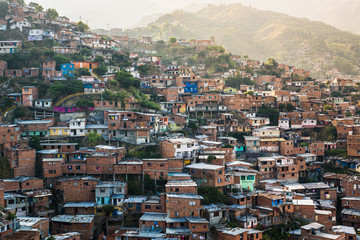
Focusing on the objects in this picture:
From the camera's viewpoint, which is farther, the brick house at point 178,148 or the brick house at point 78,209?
the brick house at point 178,148

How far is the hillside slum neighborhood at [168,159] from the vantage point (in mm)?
23656

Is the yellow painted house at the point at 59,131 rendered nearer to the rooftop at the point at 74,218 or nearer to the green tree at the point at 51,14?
the rooftop at the point at 74,218

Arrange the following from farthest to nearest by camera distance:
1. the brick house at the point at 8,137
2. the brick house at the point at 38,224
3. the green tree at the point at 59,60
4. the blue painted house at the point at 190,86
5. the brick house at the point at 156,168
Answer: the blue painted house at the point at 190,86 < the green tree at the point at 59,60 < the brick house at the point at 8,137 < the brick house at the point at 156,168 < the brick house at the point at 38,224

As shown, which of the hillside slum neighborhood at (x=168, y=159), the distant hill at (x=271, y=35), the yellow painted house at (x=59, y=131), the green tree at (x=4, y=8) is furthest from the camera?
the distant hill at (x=271, y=35)

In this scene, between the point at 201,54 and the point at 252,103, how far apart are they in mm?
22847

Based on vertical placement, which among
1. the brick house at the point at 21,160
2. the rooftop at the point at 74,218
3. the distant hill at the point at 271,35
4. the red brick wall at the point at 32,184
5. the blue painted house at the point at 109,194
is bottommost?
the rooftop at the point at 74,218

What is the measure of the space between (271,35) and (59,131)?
112 meters

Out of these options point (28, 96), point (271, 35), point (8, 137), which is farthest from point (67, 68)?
point (271, 35)

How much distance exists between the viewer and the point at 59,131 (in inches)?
1212

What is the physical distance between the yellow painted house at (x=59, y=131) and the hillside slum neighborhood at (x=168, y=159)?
8 centimetres

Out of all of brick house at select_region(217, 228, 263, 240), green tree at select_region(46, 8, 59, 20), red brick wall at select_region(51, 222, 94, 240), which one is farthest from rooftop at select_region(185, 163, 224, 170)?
green tree at select_region(46, 8, 59, 20)

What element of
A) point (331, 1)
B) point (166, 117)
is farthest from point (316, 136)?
point (331, 1)

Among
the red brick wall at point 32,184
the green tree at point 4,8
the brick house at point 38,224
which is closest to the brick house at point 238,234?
the brick house at point 38,224

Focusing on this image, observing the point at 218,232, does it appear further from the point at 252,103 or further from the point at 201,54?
the point at 201,54
